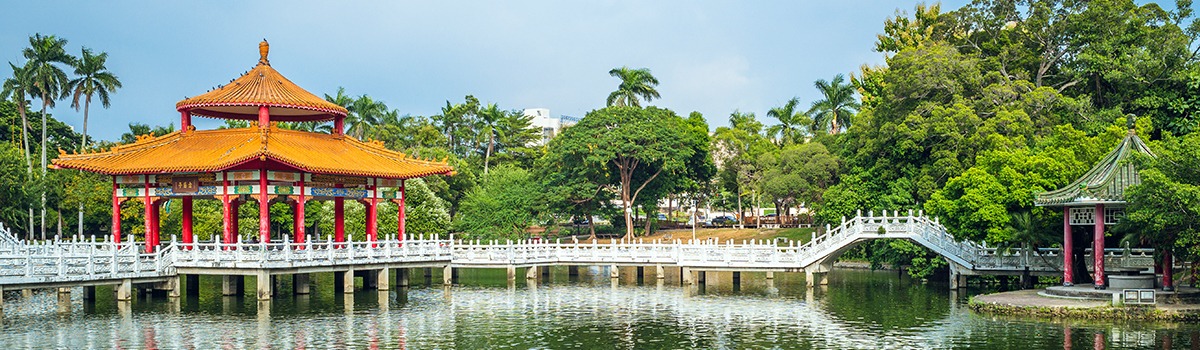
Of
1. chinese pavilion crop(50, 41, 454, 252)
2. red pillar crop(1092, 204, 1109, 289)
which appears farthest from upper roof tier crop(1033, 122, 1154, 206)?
chinese pavilion crop(50, 41, 454, 252)

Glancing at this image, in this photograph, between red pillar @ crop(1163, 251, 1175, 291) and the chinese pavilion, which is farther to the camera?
the chinese pavilion

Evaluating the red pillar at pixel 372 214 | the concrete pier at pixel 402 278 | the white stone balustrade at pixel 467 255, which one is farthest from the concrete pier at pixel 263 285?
the concrete pier at pixel 402 278

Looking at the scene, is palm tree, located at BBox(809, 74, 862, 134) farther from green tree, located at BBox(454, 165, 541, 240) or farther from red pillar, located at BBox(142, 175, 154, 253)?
red pillar, located at BBox(142, 175, 154, 253)

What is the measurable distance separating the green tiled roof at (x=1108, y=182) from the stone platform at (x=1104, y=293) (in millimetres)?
2216

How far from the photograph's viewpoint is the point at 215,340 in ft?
86.4

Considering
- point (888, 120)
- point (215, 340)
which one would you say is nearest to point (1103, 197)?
point (888, 120)

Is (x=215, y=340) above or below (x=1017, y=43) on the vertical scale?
below

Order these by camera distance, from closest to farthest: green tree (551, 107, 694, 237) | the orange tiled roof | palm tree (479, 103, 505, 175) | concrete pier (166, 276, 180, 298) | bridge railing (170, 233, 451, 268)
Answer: bridge railing (170, 233, 451, 268)
concrete pier (166, 276, 180, 298)
the orange tiled roof
green tree (551, 107, 694, 237)
palm tree (479, 103, 505, 175)

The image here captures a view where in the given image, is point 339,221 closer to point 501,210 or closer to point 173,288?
point 173,288

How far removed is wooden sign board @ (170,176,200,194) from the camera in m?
37.8

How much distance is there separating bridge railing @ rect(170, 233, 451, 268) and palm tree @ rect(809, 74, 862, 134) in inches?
1536

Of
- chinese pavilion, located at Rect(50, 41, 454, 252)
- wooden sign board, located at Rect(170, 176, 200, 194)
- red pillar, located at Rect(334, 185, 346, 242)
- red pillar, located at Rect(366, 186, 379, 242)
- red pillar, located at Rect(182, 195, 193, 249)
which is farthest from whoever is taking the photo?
red pillar, located at Rect(334, 185, 346, 242)

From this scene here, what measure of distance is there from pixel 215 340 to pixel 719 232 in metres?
48.2

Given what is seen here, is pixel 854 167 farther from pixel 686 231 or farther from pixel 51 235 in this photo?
pixel 51 235
